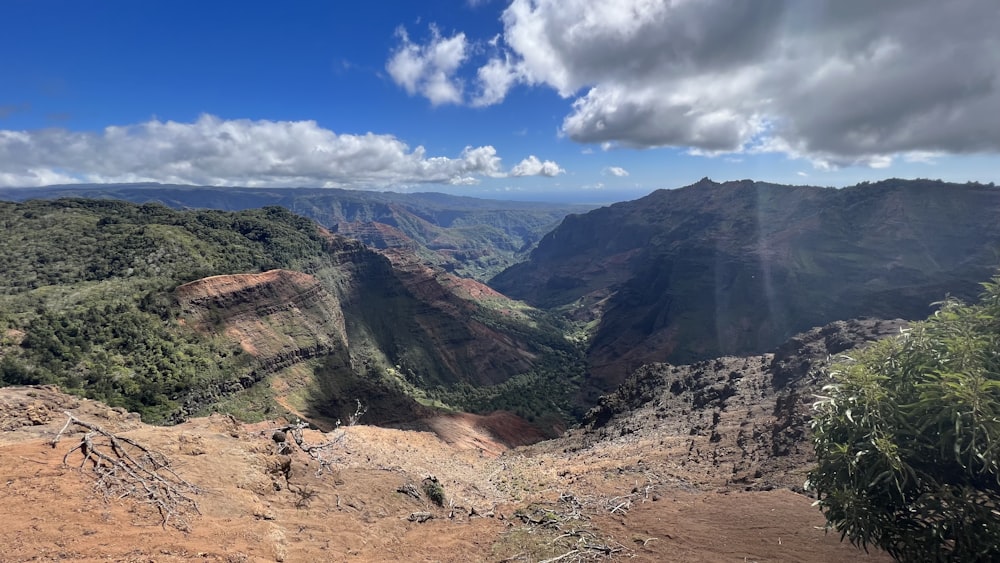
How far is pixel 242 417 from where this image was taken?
4150 cm

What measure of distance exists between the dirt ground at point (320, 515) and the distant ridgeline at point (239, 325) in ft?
76.0

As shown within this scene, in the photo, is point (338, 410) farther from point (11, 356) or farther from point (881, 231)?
point (881, 231)

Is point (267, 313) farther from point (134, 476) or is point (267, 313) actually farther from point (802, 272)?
point (802, 272)

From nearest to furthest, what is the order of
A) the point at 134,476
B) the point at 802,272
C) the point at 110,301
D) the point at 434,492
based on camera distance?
the point at 134,476 → the point at 434,492 → the point at 110,301 → the point at 802,272

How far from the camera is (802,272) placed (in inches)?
3848

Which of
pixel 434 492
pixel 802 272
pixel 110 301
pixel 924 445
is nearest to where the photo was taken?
pixel 924 445

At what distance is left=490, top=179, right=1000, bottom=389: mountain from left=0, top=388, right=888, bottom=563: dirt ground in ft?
247

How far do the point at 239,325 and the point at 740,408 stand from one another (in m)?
53.6

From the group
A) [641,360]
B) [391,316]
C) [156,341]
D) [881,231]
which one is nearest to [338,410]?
[156,341]

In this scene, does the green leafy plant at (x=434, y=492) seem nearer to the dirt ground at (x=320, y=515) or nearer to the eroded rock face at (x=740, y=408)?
the dirt ground at (x=320, y=515)

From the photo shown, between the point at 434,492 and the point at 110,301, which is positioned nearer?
the point at 434,492

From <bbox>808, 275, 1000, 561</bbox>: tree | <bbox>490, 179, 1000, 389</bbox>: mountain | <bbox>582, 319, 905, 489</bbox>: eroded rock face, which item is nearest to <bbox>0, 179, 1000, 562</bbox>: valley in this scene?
<bbox>582, 319, 905, 489</bbox>: eroded rock face

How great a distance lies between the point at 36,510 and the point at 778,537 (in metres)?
17.6

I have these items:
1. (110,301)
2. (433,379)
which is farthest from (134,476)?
(433,379)
